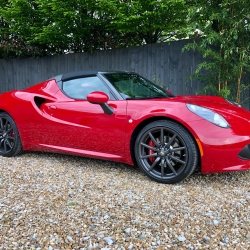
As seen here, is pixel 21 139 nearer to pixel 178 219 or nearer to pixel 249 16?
pixel 178 219

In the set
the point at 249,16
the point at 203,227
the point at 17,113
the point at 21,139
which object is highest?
the point at 249,16

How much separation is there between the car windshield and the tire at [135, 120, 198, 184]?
0.55 meters

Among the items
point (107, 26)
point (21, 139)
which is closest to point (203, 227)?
point (21, 139)

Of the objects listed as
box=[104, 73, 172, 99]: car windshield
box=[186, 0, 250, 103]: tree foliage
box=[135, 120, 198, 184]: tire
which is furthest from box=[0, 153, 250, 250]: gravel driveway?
box=[186, 0, 250, 103]: tree foliage

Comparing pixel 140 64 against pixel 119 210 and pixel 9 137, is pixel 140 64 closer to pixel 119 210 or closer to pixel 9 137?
pixel 9 137

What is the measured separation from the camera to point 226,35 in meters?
4.57

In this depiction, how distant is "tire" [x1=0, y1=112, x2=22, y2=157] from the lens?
3.51 meters

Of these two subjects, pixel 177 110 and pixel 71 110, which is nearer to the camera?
pixel 177 110

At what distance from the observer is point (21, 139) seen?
3475 millimetres

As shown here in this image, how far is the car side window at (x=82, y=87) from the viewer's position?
3.03m

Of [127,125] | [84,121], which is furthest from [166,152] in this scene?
[84,121]

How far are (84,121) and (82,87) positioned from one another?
0.48 meters

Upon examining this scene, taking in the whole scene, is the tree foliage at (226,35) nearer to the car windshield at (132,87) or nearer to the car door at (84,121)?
the car windshield at (132,87)

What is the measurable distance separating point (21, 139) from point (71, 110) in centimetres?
95
